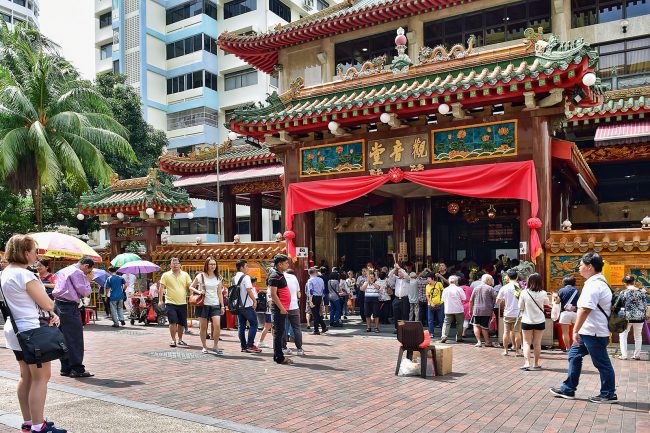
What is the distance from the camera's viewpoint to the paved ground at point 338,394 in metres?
5.98

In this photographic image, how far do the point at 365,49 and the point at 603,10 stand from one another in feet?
26.0

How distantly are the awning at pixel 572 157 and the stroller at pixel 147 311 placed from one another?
1140 centimetres

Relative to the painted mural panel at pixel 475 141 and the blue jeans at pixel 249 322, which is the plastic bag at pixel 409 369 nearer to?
the blue jeans at pixel 249 322

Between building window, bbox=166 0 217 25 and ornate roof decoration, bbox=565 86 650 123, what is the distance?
3140 centimetres

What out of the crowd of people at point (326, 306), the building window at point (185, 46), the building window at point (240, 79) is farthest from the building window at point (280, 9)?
the crowd of people at point (326, 306)

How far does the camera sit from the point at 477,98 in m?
12.1

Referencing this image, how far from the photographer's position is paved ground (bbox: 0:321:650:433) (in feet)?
19.6

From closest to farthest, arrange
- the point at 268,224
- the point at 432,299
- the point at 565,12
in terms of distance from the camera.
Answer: the point at 432,299
the point at 565,12
the point at 268,224

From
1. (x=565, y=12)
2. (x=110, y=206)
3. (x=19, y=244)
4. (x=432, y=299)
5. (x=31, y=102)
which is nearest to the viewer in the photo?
(x=19, y=244)

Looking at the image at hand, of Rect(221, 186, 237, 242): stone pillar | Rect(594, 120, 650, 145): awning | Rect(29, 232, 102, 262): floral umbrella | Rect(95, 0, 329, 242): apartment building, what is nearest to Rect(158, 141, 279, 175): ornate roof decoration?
Rect(221, 186, 237, 242): stone pillar

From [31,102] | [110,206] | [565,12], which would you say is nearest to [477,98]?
[565,12]

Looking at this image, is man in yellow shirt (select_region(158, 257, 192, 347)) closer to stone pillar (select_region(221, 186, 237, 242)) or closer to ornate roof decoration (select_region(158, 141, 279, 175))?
ornate roof decoration (select_region(158, 141, 279, 175))

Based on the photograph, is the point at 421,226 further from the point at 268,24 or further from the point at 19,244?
the point at 268,24

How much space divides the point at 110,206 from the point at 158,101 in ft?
78.9
